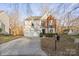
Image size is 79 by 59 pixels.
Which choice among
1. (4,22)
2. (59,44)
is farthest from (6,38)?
(59,44)

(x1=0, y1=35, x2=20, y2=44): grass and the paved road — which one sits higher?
(x1=0, y1=35, x2=20, y2=44): grass

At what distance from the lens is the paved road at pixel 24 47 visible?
1.54 m

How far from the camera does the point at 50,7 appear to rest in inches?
61.3

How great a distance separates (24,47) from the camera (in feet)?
5.08

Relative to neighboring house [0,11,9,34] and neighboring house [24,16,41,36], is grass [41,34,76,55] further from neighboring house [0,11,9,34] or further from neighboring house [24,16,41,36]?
neighboring house [0,11,9,34]

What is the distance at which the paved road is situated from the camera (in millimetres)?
1542

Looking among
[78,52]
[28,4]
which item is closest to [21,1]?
[28,4]

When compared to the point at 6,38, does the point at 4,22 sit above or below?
above

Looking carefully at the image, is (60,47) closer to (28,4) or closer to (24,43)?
A: (24,43)

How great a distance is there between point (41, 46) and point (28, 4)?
0.42 m

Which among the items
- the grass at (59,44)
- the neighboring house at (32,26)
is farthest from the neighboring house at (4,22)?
the grass at (59,44)

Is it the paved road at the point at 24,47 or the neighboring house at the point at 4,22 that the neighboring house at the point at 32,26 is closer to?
the paved road at the point at 24,47

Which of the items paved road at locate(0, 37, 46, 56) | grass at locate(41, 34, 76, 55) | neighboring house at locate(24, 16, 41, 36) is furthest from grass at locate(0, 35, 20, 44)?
grass at locate(41, 34, 76, 55)

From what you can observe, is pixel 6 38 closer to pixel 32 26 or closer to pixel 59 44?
pixel 32 26
